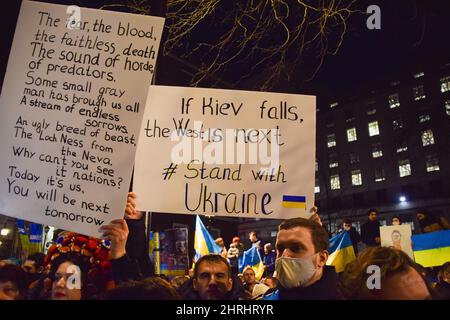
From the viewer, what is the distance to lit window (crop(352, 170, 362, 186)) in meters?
62.4

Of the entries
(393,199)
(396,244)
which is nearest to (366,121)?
(393,199)

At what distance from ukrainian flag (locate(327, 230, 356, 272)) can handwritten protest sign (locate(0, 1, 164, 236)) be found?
164 inches

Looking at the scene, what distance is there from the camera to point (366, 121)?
→ 63.1 metres

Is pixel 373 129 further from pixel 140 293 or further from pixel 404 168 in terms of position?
pixel 140 293

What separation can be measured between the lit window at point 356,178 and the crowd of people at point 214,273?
6257 cm

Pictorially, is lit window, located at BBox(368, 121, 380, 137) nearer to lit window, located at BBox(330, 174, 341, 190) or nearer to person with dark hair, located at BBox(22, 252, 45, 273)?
lit window, located at BBox(330, 174, 341, 190)

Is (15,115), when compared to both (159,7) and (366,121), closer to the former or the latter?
(159,7)

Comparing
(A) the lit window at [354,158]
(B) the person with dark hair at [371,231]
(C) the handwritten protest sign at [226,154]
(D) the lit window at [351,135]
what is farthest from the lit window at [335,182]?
(C) the handwritten protest sign at [226,154]

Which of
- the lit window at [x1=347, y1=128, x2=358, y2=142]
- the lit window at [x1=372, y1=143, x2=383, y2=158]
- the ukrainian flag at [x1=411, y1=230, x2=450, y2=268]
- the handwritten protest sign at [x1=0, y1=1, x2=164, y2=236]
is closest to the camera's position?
the handwritten protest sign at [x1=0, y1=1, x2=164, y2=236]

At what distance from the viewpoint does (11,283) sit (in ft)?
8.53

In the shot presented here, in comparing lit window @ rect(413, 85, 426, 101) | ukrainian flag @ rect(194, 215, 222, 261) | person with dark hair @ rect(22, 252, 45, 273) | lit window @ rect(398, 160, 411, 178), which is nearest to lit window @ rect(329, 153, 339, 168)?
lit window @ rect(398, 160, 411, 178)

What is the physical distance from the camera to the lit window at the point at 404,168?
56.9 m

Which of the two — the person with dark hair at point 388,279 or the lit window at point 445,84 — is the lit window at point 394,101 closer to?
the lit window at point 445,84
